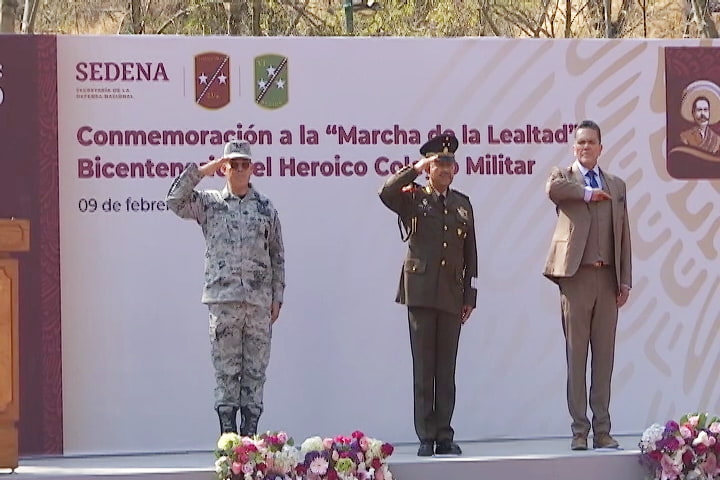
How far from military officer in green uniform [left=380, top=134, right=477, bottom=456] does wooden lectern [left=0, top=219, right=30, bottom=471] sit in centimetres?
175

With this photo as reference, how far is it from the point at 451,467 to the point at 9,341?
6.86 ft

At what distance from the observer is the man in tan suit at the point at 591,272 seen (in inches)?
242

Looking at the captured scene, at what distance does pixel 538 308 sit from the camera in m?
7.04

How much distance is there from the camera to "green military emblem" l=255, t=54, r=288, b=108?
6.77 metres

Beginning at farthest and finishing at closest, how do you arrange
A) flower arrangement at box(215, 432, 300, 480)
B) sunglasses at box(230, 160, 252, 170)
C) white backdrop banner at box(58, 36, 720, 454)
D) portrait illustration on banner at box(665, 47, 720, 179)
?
portrait illustration on banner at box(665, 47, 720, 179)
white backdrop banner at box(58, 36, 720, 454)
sunglasses at box(230, 160, 252, 170)
flower arrangement at box(215, 432, 300, 480)

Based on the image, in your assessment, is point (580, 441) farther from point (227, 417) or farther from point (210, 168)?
point (210, 168)

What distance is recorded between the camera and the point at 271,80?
678cm

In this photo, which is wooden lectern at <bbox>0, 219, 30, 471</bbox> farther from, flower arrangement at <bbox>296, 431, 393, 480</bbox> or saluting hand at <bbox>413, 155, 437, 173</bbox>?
saluting hand at <bbox>413, 155, 437, 173</bbox>

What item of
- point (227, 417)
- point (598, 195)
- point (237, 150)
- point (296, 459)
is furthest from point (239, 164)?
point (598, 195)

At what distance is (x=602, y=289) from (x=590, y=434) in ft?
3.26

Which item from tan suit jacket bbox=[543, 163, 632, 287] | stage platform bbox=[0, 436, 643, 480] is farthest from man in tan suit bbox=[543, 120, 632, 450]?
stage platform bbox=[0, 436, 643, 480]

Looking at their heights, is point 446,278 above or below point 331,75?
below

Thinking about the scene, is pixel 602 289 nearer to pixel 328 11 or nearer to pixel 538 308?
pixel 538 308

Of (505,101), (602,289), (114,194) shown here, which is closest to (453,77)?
(505,101)
